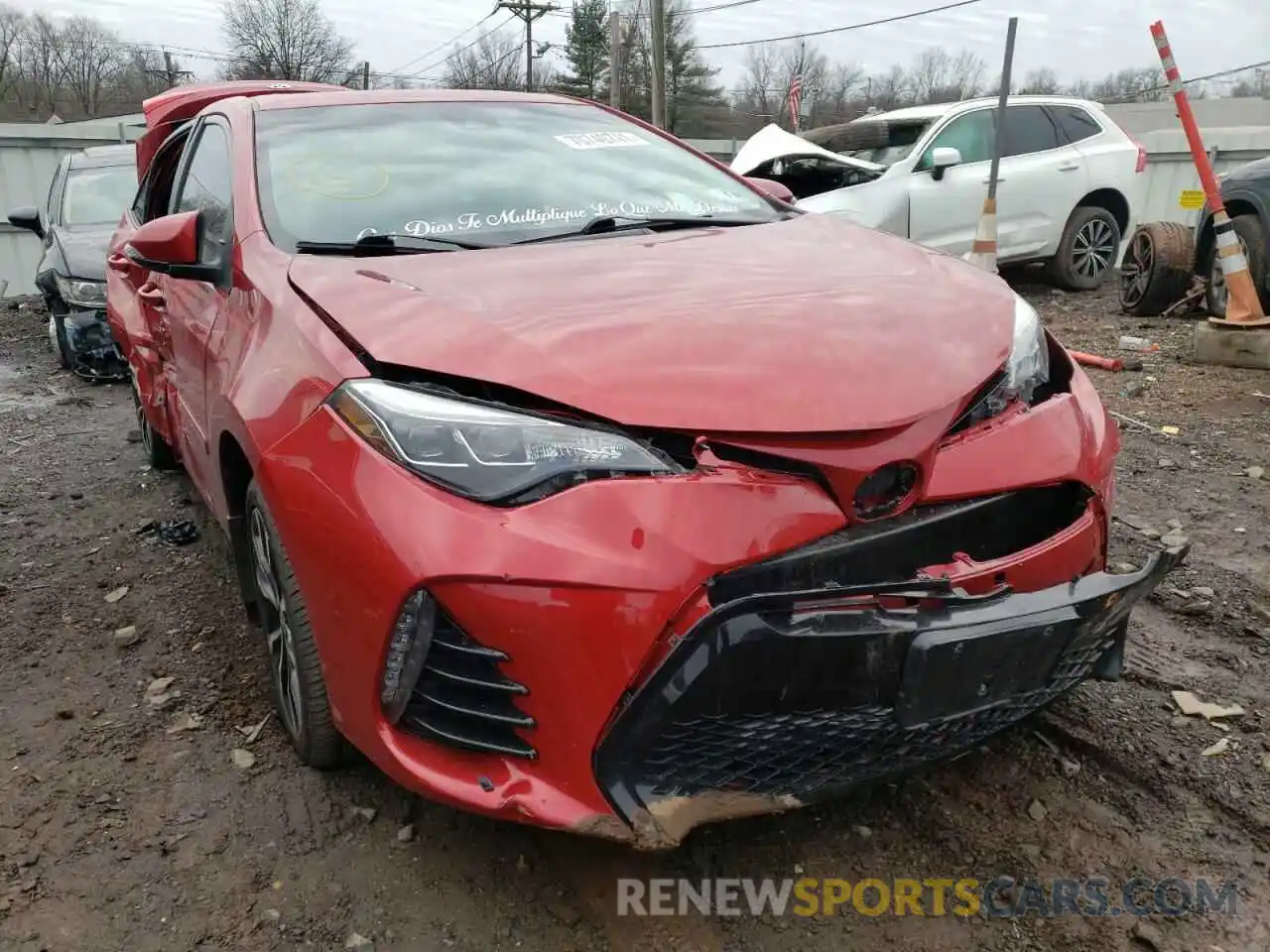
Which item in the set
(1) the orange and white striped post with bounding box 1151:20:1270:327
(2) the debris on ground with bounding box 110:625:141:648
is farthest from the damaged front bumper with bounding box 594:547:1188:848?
(1) the orange and white striped post with bounding box 1151:20:1270:327

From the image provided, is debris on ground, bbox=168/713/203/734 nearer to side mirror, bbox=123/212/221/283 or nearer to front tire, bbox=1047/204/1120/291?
side mirror, bbox=123/212/221/283

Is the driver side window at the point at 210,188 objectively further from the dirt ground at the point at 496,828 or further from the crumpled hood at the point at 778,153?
the crumpled hood at the point at 778,153

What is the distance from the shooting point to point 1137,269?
7598mm

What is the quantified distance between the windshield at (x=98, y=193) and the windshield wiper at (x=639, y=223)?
6.89 metres

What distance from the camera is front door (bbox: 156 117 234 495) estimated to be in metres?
2.61

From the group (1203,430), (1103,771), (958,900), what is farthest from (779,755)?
(1203,430)

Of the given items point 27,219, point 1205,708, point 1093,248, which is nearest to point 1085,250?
point 1093,248

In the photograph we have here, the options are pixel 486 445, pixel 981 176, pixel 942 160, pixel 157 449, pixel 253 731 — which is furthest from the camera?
pixel 981 176

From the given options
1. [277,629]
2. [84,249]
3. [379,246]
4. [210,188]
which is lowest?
[277,629]

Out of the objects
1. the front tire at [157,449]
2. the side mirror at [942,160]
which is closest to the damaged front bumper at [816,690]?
the front tire at [157,449]

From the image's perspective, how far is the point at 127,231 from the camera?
14.4 ft

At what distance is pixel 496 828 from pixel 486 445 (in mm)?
894

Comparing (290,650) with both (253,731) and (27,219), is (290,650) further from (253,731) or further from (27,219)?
(27,219)

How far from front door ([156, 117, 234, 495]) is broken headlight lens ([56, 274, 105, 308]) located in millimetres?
4090
